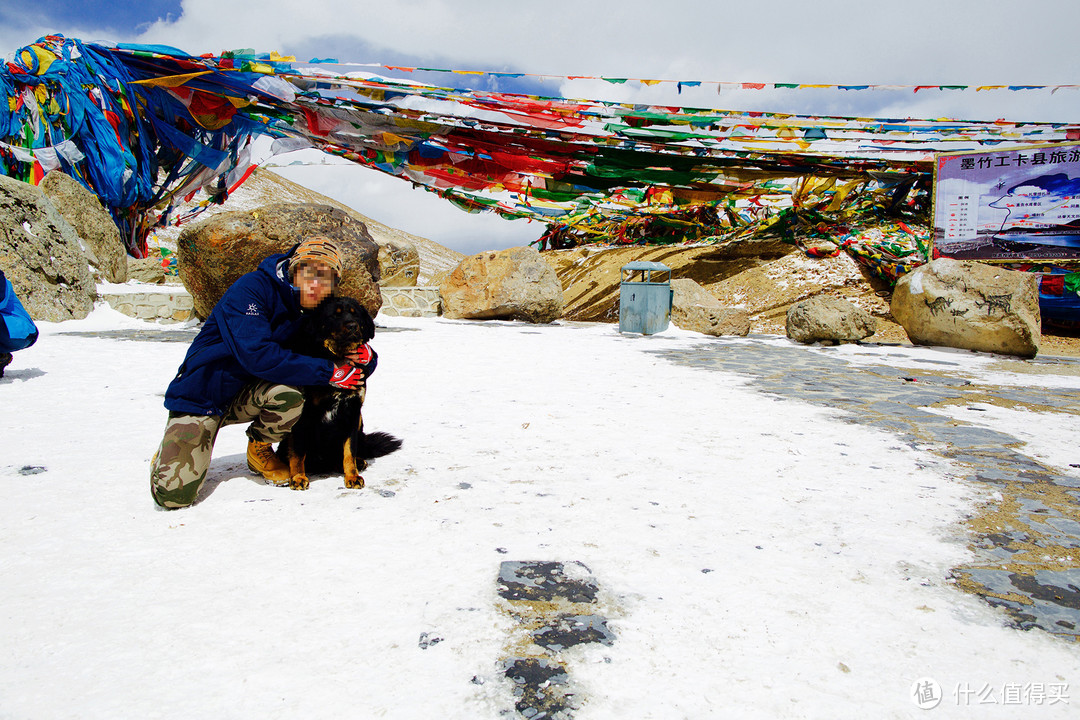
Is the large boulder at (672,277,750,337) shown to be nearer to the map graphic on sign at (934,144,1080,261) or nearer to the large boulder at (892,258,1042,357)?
the large boulder at (892,258,1042,357)

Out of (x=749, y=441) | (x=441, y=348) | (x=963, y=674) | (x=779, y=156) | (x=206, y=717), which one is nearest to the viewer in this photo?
(x=206, y=717)

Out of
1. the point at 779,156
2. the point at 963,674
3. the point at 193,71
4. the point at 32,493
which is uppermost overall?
the point at 193,71

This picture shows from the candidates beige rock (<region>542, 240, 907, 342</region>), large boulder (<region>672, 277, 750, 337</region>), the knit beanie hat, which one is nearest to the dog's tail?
the knit beanie hat

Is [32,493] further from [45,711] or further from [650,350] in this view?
[650,350]

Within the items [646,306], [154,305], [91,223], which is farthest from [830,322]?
[91,223]

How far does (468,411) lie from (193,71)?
331 inches

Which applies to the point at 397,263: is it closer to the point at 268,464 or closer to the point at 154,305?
the point at 154,305

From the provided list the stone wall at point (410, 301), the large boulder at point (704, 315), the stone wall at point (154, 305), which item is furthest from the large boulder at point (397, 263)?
the large boulder at point (704, 315)

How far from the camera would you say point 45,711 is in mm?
1276

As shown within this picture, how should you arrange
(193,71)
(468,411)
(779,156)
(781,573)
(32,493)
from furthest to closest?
(779,156) → (193,71) → (468,411) → (32,493) → (781,573)

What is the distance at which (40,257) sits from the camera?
7.77 m

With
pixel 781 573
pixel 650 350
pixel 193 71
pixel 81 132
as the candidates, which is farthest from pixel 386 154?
pixel 781 573

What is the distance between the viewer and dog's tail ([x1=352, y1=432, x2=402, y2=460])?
304 centimetres

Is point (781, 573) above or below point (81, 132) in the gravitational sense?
below
